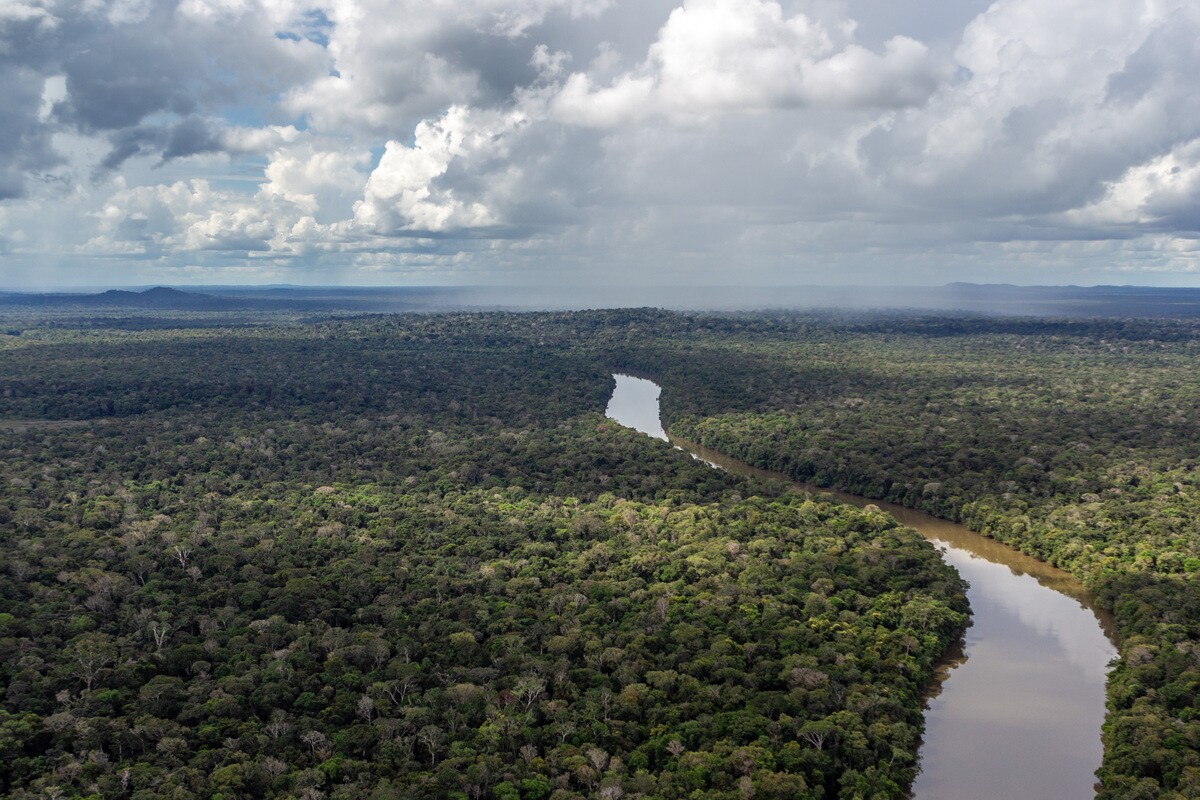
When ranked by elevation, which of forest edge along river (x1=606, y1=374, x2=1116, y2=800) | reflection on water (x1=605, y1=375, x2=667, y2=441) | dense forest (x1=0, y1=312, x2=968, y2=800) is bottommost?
forest edge along river (x1=606, y1=374, x2=1116, y2=800)

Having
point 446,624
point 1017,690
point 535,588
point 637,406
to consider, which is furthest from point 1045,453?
point 637,406

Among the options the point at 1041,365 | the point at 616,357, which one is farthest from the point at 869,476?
the point at 616,357

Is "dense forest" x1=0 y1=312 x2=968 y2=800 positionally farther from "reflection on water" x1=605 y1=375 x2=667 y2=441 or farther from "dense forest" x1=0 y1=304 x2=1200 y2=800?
"reflection on water" x1=605 y1=375 x2=667 y2=441

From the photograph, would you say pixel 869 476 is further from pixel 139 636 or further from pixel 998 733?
pixel 139 636

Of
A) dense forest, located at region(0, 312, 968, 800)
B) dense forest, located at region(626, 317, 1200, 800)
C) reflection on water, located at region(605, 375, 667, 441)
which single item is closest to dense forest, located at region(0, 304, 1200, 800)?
dense forest, located at region(0, 312, 968, 800)

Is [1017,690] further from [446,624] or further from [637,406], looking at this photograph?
[637,406]

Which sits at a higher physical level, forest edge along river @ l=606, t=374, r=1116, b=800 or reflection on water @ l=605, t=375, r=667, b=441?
reflection on water @ l=605, t=375, r=667, b=441
